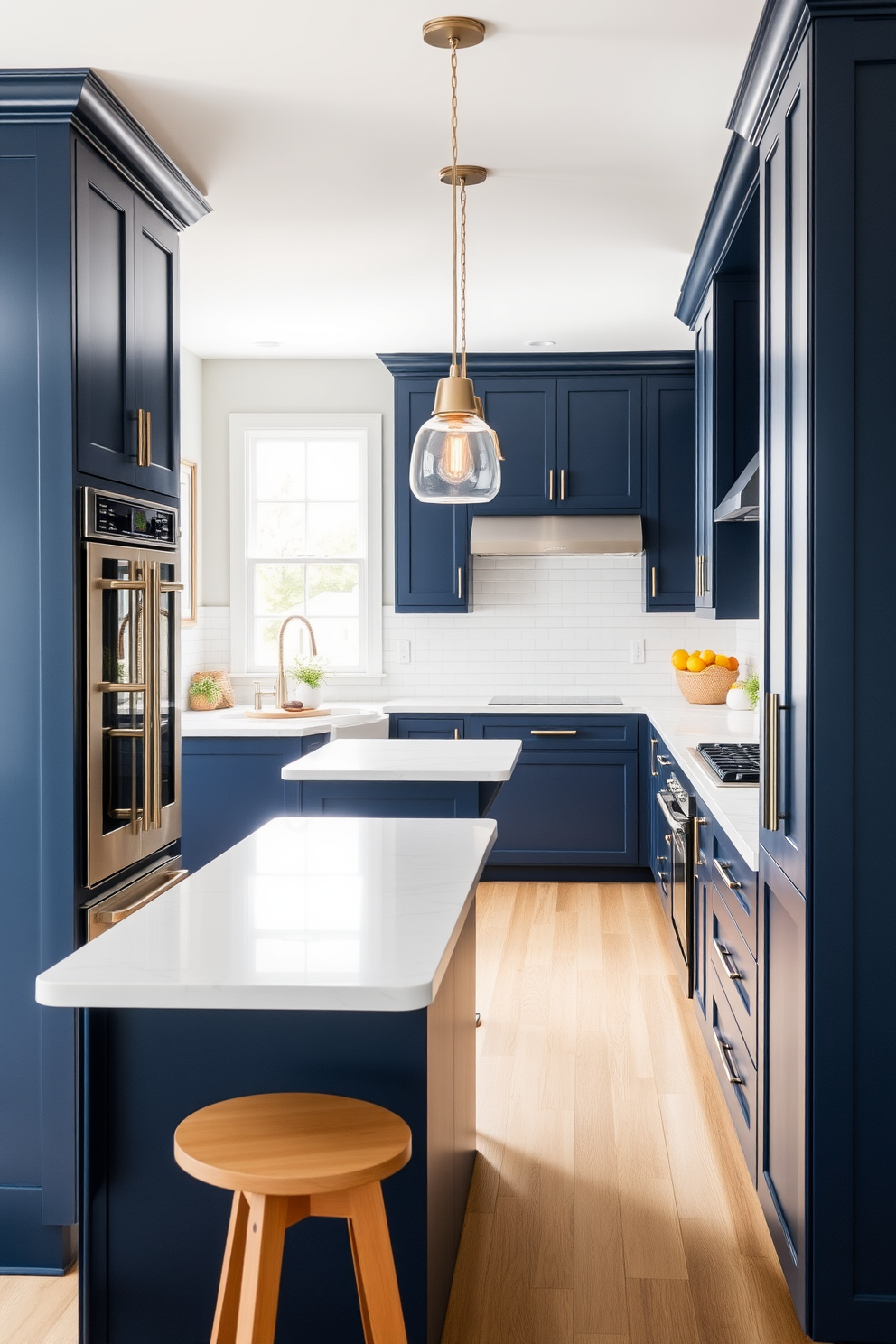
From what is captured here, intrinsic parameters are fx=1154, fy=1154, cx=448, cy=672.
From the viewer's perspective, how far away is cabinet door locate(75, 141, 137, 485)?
2.59m

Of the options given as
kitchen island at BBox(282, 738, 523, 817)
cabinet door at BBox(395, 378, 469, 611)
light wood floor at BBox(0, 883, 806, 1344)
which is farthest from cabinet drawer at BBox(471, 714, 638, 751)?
kitchen island at BBox(282, 738, 523, 817)

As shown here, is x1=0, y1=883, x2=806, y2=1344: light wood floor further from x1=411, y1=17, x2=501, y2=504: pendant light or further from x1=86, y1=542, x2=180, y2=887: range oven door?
x1=411, y1=17, x2=501, y2=504: pendant light

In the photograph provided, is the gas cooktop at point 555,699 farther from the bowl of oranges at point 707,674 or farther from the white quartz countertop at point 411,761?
the white quartz countertop at point 411,761

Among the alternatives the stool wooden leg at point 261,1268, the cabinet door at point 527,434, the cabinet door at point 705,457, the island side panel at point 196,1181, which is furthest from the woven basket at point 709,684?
the stool wooden leg at point 261,1268

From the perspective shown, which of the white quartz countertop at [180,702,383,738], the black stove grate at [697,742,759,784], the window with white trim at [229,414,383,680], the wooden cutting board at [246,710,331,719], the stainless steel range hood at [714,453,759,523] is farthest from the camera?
the window with white trim at [229,414,383,680]

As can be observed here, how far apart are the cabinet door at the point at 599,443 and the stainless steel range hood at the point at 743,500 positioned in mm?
1583

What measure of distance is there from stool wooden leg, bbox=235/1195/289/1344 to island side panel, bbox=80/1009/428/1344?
32cm

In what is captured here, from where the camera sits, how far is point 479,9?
241 centimetres

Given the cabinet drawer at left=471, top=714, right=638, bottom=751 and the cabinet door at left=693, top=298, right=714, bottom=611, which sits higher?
the cabinet door at left=693, top=298, right=714, bottom=611

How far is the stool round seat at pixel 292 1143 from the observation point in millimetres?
1478

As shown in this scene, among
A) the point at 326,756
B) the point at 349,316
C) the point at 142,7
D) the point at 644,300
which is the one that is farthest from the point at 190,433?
the point at 142,7

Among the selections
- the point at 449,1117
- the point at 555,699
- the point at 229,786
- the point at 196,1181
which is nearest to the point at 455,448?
the point at 449,1117

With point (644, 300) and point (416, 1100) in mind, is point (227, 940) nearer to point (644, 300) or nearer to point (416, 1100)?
point (416, 1100)

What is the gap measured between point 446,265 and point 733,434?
4.10 ft
